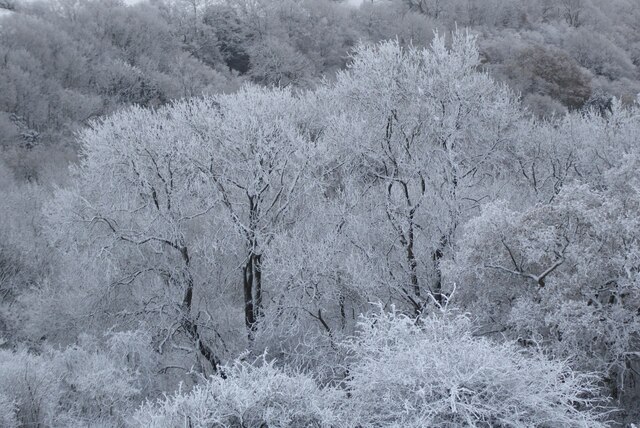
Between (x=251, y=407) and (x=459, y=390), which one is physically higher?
(x=459, y=390)

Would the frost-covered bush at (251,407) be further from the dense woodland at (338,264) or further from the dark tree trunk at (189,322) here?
the dark tree trunk at (189,322)

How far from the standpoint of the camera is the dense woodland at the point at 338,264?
927 centimetres

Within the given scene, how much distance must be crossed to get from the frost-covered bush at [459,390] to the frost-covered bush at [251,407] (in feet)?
1.73

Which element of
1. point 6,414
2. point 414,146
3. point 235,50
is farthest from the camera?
point 235,50

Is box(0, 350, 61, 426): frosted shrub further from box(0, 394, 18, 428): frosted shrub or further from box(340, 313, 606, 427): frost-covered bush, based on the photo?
box(340, 313, 606, 427): frost-covered bush

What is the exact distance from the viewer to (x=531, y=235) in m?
11.6

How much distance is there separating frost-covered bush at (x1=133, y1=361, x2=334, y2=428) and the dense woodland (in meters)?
0.03

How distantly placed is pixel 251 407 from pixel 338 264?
6.73 metres

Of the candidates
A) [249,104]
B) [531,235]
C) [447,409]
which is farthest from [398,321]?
[249,104]

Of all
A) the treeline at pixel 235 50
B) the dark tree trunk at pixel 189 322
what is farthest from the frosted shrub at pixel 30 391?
the treeline at pixel 235 50

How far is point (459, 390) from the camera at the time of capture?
8.51 m

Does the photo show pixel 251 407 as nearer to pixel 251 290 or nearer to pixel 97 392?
pixel 97 392

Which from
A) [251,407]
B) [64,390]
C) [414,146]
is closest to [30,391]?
[64,390]

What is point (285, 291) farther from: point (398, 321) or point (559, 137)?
point (559, 137)
